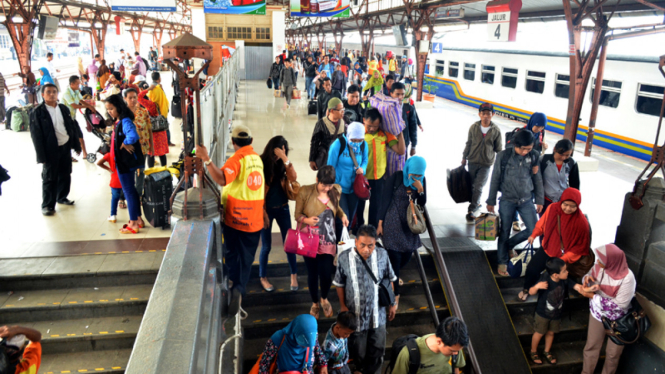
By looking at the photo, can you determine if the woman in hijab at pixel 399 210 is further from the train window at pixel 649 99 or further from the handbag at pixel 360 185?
the train window at pixel 649 99

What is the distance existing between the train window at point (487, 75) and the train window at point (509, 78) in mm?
848

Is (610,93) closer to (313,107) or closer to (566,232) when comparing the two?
(313,107)

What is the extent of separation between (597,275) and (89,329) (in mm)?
4617

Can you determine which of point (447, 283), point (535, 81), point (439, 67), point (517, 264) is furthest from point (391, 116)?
point (439, 67)

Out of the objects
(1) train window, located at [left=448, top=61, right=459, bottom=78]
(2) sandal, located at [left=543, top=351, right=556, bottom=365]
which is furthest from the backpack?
(1) train window, located at [left=448, top=61, right=459, bottom=78]

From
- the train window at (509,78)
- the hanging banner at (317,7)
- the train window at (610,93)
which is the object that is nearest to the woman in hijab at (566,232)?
the train window at (610,93)

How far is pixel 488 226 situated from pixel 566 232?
87 centimetres

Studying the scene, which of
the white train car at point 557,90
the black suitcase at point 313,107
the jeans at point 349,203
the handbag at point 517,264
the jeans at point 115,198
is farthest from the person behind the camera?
the black suitcase at point 313,107

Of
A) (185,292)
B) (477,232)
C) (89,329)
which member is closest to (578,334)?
(477,232)

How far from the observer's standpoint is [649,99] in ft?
37.1

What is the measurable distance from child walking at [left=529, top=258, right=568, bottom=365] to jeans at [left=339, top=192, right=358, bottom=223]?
199 cm

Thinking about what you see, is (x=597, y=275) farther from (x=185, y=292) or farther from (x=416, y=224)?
(x=185, y=292)

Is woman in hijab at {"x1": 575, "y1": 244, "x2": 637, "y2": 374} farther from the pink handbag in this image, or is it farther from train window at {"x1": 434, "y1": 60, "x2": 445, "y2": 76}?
train window at {"x1": 434, "y1": 60, "x2": 445, "y2": 76}

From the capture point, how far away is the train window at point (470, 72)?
19.2 meters
